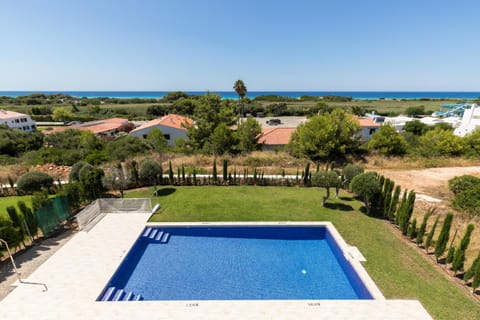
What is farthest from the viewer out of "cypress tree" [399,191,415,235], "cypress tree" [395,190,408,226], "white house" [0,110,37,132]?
"white house" [0,110,37,132]

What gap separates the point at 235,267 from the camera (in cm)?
912

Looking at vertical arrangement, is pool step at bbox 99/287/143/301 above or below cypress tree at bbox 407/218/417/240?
below

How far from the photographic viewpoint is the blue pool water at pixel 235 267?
25.5 feet

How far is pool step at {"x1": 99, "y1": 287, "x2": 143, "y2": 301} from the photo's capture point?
727 centimetres

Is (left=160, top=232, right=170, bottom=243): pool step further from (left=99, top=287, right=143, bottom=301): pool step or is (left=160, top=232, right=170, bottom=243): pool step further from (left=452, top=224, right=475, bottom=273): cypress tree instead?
(left=452, top=224, right=475, bottom=273): cypress tree

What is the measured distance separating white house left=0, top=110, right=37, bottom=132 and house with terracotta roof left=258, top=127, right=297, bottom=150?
50.5 m

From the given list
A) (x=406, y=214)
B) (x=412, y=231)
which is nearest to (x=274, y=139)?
(x=406, y=214)

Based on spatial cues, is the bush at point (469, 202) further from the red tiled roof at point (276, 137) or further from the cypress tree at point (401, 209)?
the red tiled roof at point (276, 137)

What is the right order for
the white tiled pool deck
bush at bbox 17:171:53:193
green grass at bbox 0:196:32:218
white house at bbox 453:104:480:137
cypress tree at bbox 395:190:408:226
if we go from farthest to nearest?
white house at bbox 453:104:480:137
bush at bbox 17:171:53:193
green grass at bbox 0:196:32:218
cypress tree at bbox 395:190:408:226
the white tiled pool deck

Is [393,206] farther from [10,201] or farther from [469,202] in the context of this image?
[10,201]

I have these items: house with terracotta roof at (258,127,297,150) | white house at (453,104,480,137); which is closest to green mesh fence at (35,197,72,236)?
house with terracotta roof at (258,127,297,150)

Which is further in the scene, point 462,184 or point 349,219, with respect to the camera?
point 462,184

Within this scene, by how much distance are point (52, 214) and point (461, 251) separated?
52.2 ft

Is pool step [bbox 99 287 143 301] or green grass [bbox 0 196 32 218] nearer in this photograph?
pool step [bbox 99 287 143 301]
